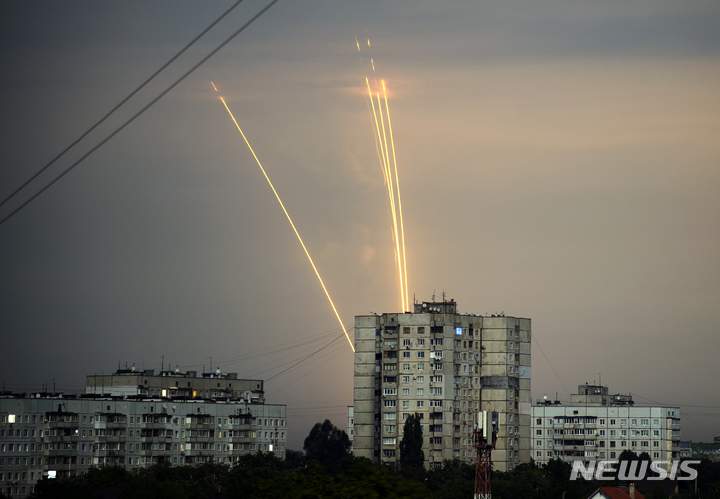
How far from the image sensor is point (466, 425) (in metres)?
166

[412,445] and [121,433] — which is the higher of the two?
[121,433]

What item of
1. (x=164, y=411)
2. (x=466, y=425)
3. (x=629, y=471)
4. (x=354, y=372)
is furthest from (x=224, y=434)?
(x=629, y=471)

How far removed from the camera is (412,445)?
156 m

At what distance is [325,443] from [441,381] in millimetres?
38148

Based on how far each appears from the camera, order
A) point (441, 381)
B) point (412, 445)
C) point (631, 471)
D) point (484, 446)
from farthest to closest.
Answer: point (631, 471) → point (441, 381) → point (412, 445) → point (484, 446)

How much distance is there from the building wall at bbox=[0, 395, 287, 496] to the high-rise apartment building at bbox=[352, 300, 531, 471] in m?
16.4

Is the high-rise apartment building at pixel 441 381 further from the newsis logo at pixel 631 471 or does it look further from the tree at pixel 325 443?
the tree at pixel 325 443

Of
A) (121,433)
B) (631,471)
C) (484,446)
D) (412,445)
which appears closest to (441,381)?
(412,445)

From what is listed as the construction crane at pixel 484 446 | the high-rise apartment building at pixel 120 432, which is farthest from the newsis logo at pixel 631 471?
the high-rise apartment building at pixel 120 432

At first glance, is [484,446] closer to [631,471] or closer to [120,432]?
[120,432]

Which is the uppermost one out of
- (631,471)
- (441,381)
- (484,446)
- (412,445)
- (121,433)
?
(441,381)

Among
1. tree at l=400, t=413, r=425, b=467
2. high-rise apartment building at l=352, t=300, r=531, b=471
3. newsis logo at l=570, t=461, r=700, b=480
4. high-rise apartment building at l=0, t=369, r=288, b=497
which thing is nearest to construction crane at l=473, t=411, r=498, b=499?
newsis logo at l=570, t=461, r=700, b=480

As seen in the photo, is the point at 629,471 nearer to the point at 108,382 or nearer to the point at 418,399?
the point at 418,399

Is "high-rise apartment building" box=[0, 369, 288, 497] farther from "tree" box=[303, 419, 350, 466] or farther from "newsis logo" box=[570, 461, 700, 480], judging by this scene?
"newsis logo" box=[570, 461, 700, 480]
